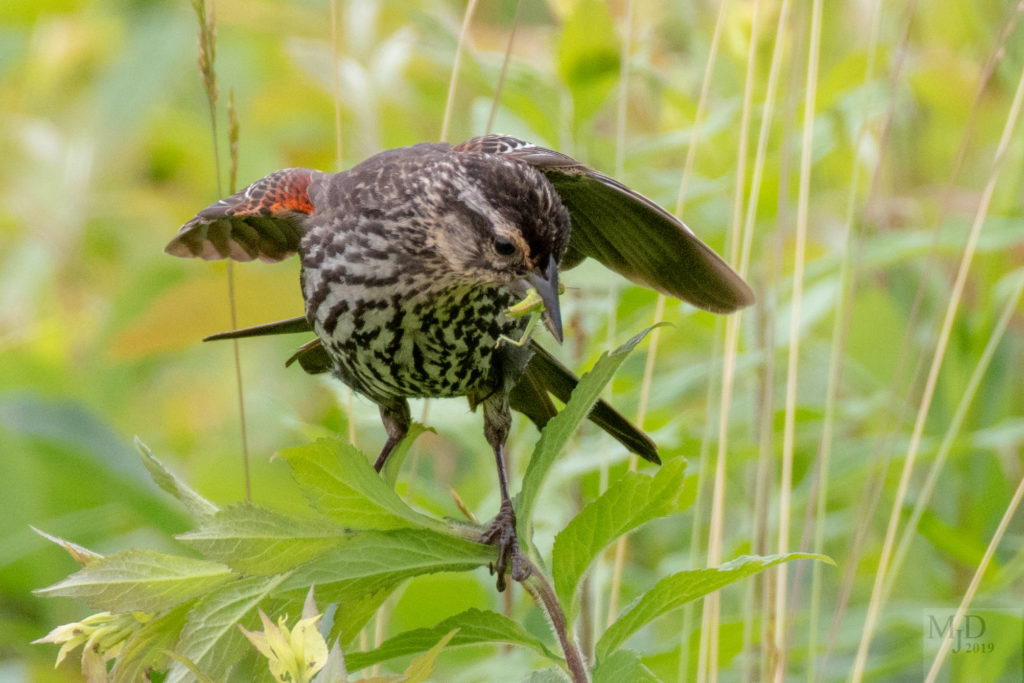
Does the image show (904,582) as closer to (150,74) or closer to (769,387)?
(769,387)

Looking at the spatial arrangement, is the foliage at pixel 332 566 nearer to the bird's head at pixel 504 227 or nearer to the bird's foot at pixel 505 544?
the bird's foot at pixel 505 544

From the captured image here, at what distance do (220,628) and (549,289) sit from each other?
0.66 m

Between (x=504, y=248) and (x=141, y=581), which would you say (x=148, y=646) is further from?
(x=504, y=248)

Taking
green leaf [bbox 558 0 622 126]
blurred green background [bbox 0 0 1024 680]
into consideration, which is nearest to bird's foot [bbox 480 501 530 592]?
blurred green background [bbox 0 0 1024 680]

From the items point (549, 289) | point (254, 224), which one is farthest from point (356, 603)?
point (254, 224)

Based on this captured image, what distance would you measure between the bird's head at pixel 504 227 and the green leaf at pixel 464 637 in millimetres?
460

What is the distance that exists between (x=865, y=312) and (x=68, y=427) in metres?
1.84

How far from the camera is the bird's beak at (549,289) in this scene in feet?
4.81

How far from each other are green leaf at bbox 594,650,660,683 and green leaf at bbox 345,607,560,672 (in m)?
0.05

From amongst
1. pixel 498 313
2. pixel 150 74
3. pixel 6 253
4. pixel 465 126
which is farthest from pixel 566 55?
pixel 6 253

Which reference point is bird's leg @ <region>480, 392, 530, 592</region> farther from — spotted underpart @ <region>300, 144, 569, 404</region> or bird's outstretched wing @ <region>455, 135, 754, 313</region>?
bird's outstretched wing @ <region>455, 135, 754, 313</region>

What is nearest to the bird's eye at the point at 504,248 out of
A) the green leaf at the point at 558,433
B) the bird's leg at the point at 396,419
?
the bird's leg at the point at 396,419

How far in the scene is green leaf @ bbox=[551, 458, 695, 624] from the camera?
3.61 feet

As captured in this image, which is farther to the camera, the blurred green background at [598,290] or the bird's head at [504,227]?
the blurred green background at [598,290]
